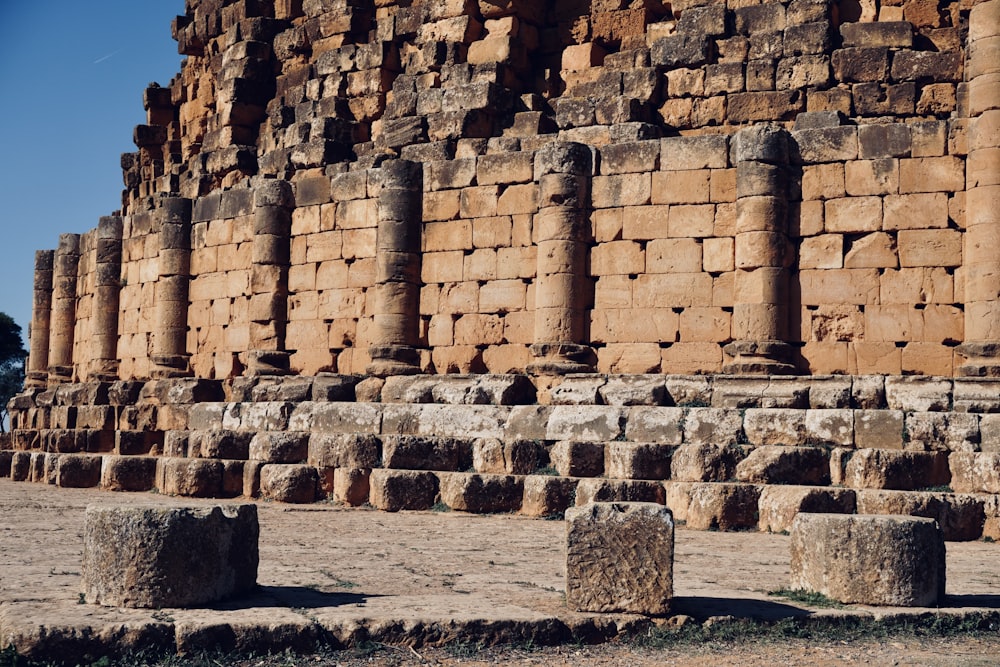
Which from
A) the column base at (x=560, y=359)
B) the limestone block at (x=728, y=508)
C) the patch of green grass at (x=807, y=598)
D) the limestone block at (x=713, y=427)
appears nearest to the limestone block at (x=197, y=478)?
the column base at (x=560, y=359)

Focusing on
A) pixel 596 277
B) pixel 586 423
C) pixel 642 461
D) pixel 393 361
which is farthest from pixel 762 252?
pixel 393 361

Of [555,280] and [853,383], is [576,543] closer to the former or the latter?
[853,383]

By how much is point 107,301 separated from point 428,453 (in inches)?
467

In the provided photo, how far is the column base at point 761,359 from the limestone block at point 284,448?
6.14m


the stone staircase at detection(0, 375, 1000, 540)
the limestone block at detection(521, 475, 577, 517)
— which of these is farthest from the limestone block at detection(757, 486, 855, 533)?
the limestone block at detection(521, 475, 577, 517)

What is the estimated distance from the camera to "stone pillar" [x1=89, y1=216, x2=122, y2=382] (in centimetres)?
2480

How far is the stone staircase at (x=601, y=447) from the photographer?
1355 centimetres

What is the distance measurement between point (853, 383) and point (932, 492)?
2.32 meters

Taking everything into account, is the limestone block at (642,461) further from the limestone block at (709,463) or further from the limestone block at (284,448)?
the limestone block at (284,448)

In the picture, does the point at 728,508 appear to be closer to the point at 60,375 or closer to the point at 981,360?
the point at 981,360

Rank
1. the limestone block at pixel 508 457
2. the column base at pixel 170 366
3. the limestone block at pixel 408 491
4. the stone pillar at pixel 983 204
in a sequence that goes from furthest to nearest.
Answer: the column base at pixel 170 366
the limestone block at pixel 408 491
the limestone block at pixel 508 457
the stone pillar at pixel 983 204

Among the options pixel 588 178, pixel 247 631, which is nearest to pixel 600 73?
pixel 588 178

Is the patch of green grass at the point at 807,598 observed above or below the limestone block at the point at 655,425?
below

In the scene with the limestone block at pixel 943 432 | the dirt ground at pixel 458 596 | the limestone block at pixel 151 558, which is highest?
the limestone block at pixel 943 432
